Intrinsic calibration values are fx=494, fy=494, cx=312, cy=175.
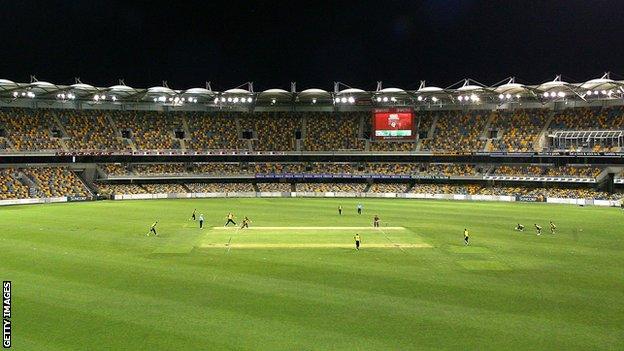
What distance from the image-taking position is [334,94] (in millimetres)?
81750

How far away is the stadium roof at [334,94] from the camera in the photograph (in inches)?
2776

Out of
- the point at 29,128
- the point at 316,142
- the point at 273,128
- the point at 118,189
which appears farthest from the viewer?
the point at 273,128

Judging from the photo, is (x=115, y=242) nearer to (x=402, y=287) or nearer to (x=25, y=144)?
(x=402, y=287)

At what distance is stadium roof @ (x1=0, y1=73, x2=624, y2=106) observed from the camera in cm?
7050

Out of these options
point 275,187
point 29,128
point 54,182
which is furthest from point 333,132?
point 29,128

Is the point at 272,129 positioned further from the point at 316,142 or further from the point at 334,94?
the point at 334,94

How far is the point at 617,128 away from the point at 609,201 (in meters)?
14.3

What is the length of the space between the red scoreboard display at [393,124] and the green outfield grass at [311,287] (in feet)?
133

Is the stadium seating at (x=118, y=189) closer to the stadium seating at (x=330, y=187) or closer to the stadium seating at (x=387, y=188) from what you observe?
Result: the stadium seating at (x=330, y=187)

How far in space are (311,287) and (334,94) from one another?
63004 millimetres

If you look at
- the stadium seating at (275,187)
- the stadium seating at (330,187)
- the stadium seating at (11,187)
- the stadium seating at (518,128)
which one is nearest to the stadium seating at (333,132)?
the stadium seating at (330,187)

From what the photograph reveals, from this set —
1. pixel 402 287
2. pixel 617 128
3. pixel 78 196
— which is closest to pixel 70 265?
pixel 402 287

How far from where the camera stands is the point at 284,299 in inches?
776
